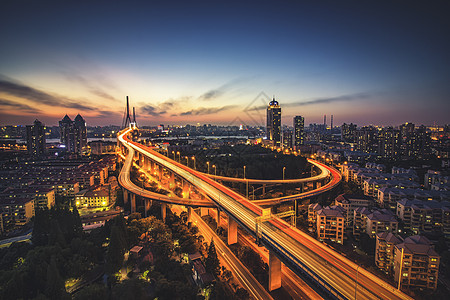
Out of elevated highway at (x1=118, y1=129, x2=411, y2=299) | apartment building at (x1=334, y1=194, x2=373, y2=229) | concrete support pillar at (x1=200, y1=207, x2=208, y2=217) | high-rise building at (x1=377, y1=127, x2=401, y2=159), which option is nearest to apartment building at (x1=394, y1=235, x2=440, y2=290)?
elevated highway at (x1=118, y1=129, x2=411, y2=299)

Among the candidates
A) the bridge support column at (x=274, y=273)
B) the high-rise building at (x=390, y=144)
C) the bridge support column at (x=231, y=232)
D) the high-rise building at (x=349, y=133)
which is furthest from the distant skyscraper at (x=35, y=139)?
the high-rise building at (x=349, y=133)

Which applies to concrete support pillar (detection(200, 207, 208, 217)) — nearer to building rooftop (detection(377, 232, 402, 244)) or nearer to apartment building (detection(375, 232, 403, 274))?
apartment building (detection(375, 232, 403, 274))

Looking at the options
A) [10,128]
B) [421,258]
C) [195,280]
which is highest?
[10,128]

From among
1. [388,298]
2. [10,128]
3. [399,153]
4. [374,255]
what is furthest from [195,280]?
[10,128]

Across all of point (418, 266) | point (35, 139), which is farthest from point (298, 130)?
point (35, 139)

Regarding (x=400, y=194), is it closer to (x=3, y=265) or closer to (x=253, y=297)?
(x=253, y=297)

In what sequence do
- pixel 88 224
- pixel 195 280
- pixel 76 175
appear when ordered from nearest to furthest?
1. pixel 195 280
2. pixel 88 224
3. pixel 76 175

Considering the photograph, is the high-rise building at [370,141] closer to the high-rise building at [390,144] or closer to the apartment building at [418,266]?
the high-rise building at [390,144]
